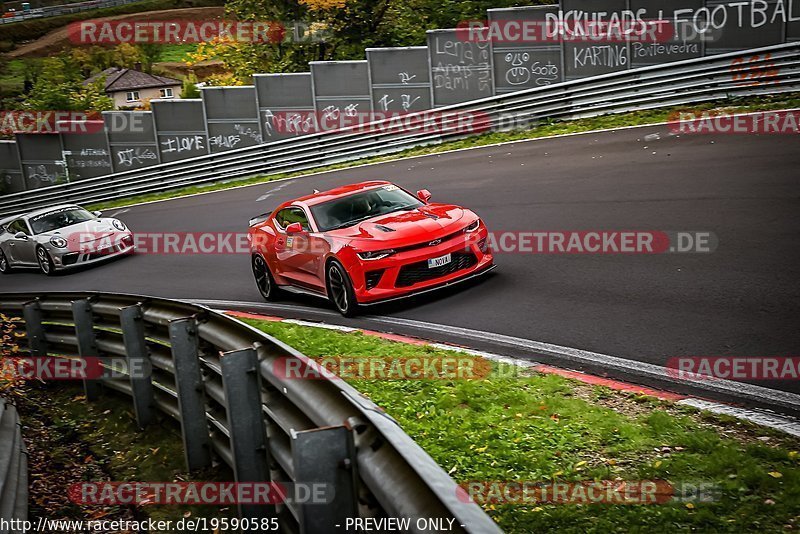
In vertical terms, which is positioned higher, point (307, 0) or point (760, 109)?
point (307, 0)

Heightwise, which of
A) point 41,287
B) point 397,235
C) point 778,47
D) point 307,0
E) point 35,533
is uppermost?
point 307,0

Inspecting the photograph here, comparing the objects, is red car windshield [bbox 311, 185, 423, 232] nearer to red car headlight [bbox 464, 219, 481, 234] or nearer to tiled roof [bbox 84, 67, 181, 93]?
red car headlight [bbox 464, 219, 481, 234]

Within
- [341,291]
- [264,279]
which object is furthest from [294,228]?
[264,279]

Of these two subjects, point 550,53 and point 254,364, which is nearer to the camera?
point 254,364

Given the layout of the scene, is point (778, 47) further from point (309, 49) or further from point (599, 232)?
point (309, 49)

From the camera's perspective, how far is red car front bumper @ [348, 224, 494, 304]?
10789mm

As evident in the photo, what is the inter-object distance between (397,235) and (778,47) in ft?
41.0

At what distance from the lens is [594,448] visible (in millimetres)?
6059

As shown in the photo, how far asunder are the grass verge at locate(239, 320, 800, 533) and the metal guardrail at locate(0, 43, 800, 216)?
14.8 metres

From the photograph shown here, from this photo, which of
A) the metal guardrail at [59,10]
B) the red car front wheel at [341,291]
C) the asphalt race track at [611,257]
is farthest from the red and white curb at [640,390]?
the metal guardrail at [59,10]

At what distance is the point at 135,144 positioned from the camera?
32281mm

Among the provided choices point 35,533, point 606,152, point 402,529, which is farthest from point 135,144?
point 402,529

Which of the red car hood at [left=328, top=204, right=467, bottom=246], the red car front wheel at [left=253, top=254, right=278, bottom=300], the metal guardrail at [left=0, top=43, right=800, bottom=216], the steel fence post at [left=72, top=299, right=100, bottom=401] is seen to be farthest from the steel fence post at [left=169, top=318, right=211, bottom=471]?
the metal guardrail at [left=0, top=43, right=800, bottom=216]

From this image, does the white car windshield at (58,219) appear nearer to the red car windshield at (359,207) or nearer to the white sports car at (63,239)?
the white sports car at (63,239)
